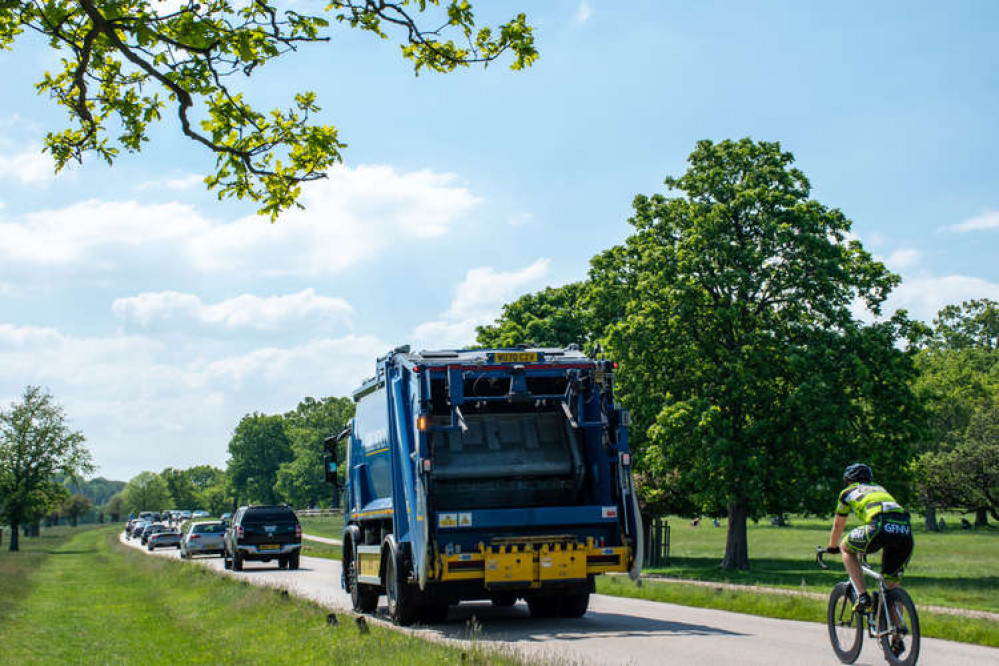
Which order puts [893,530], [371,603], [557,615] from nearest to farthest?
[893,530], [557,615], [371,603]

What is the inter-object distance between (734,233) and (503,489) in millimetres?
19068

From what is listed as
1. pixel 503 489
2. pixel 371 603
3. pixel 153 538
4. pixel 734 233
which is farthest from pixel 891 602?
pixel 153 538

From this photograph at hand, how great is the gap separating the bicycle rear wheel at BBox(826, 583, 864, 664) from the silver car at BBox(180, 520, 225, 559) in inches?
1505

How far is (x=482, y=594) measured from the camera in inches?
554

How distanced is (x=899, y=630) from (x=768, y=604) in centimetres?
793

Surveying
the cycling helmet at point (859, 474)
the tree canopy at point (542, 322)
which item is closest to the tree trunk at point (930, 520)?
the tree canopy at point (542, 322)

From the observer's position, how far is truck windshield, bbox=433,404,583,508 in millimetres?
13883

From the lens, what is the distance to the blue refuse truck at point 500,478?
13.2 metres

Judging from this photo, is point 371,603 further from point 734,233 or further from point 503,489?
point 734,233

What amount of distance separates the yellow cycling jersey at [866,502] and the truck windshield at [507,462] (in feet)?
15.9

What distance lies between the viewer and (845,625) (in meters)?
10.2

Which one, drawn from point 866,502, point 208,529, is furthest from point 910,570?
point 208,529

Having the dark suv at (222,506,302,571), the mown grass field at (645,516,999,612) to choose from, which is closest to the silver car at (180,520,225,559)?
the dark suv at (222,506,302,571)

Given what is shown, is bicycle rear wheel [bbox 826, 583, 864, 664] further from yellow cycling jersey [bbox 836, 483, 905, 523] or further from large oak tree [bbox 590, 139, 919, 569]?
large oak tree [bbox 590, 139, 919, 569]
